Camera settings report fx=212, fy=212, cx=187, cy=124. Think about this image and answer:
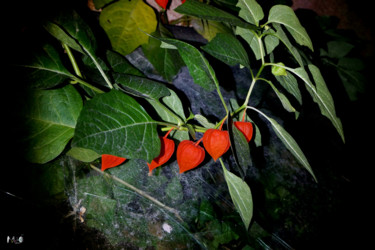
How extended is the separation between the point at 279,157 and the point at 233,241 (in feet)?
1.21

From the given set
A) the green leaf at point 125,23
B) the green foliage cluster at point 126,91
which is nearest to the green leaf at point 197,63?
the green foliage cluster at point 126,91

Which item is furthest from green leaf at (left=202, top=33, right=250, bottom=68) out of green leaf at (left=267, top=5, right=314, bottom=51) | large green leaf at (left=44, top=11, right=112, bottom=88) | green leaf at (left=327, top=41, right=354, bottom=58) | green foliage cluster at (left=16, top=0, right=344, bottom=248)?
green leaf at (left=327, top=41, right=354, bottom=58)

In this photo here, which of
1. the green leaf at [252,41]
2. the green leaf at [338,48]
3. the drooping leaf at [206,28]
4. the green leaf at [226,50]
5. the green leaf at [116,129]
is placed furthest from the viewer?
the green leaf at [338,48]

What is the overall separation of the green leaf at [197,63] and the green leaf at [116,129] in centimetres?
14

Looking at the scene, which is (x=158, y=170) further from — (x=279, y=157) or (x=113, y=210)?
(x=279, y=157)

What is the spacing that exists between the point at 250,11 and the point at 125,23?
1.07 feet

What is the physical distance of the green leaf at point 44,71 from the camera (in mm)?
378

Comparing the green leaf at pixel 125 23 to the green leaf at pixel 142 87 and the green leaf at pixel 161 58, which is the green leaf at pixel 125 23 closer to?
the green leaf at pixel 161 58

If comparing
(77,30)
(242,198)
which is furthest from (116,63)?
(242,198)

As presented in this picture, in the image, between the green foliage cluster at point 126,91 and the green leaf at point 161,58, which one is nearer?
the green foliage cluster at point 126,91

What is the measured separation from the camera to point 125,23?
576mm

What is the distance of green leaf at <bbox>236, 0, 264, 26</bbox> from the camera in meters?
0.48

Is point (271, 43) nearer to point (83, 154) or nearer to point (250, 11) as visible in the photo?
point (250, 11)

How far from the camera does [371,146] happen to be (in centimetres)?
125
